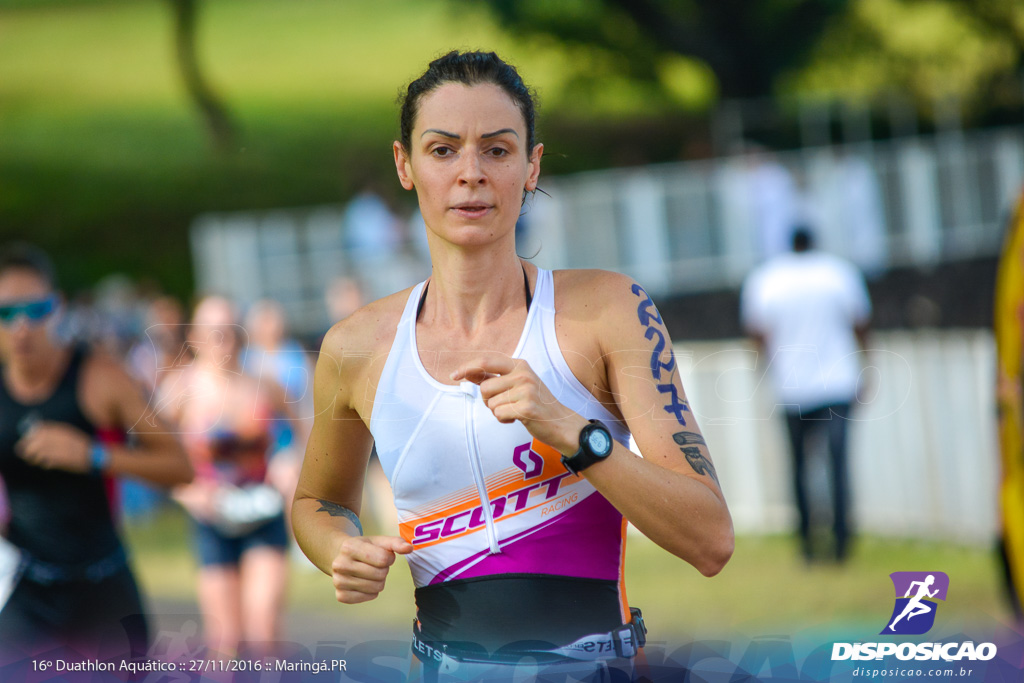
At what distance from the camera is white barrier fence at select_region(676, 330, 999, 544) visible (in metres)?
7.61

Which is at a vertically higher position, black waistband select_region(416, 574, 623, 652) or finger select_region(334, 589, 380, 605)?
finger select_region(334, 589, 380, 605)

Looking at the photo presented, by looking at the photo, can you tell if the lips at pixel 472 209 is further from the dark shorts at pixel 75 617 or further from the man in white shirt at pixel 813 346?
the man in white shirt at pixel 813 346

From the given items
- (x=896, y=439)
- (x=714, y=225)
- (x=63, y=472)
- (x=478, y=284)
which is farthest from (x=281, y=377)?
(x=714, y=225)

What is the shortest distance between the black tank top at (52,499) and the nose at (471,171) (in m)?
2.61

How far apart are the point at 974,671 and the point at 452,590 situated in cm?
133

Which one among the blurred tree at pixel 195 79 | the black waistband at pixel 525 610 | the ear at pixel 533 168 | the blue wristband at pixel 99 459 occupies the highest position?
the blurred tree at pixel 195 79

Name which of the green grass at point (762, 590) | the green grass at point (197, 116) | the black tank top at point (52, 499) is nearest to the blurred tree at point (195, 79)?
the green grass at point (197, 116)

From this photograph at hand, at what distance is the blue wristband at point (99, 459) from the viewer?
4320 millimetres

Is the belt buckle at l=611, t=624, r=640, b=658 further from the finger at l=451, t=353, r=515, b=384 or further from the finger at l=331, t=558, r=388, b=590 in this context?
the finger at l=451, t=353, r=515, b=384

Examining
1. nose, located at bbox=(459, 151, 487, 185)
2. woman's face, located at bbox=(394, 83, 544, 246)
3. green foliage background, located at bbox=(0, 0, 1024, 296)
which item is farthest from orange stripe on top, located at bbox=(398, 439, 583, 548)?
green foliage background, located at bbox=(0, 0, 1024, 296)

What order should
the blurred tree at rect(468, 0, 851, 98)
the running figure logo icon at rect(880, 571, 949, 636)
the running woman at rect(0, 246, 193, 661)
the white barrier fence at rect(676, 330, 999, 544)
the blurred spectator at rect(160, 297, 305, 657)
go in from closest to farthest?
the running figure logo icon at rect(880, 571, 949, 636), the running woman at rect(0, 246, 193, 661), the blurred spectator at rect(160, 297, 305, 657), the white barrier fence at rect(676, 330, 999, 544), the blurred tree at rect(468, 0, 851, 98)

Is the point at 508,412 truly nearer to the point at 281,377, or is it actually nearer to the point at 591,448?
the point at 591,448

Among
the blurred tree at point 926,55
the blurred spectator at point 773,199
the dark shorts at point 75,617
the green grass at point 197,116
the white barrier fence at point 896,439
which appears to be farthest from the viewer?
the green grass at point 197,116

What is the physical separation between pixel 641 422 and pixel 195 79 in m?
28.5
